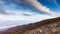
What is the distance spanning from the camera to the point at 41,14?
1.51 metres

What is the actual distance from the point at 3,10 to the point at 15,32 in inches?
10.9

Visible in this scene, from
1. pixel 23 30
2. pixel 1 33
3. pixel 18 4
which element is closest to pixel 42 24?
pixel 23 30

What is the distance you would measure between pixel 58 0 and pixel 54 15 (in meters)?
0.19

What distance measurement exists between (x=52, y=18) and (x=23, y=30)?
14.6 inches

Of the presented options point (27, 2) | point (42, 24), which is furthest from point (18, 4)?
point (42, 24)

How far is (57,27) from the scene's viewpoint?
1463 mm

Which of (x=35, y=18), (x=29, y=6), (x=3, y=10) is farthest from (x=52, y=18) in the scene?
(x=3, y=10)

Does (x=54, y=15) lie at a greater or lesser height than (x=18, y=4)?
lesser

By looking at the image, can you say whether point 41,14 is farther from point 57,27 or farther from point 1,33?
point 1,33

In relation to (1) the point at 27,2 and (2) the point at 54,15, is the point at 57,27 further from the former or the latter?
(1) the point at 27,2

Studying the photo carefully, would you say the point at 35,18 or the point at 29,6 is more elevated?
the point at 29,6

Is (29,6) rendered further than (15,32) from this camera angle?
Yes

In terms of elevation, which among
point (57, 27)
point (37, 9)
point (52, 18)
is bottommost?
point (57, 27)

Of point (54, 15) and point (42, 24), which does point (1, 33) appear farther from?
point (54, 15)
